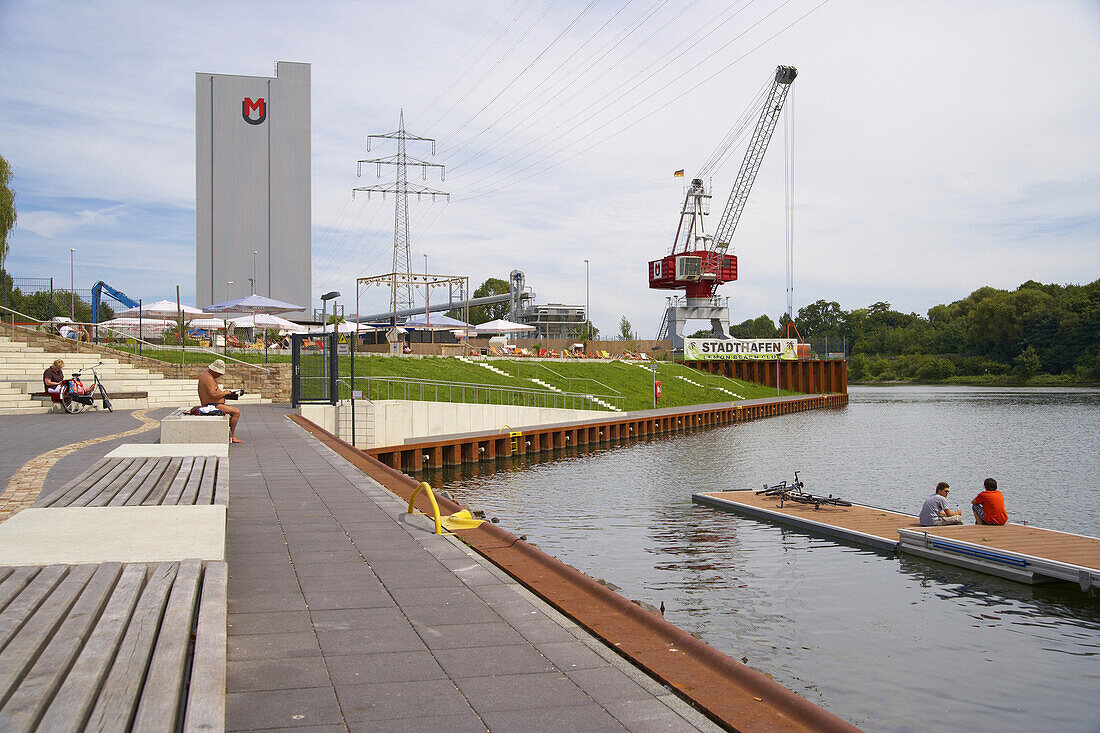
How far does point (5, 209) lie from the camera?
39531 mm

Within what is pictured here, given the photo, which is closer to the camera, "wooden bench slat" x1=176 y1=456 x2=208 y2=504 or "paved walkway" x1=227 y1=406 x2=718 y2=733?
"paved walkway" x1=227 y1=406 x2=718 y2=733

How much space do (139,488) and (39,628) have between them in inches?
147

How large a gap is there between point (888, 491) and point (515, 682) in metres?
20.8

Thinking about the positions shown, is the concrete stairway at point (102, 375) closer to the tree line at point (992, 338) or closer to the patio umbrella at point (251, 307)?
the patio umbrella at point (251, 307)

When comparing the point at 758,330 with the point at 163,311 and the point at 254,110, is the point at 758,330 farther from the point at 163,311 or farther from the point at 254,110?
the point at 163,311

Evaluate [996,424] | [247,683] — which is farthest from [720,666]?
[996,424]

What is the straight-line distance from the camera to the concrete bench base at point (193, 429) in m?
11.5

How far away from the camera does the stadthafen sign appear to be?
72.4 meters

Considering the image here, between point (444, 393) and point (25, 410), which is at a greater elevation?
point (444, 393)

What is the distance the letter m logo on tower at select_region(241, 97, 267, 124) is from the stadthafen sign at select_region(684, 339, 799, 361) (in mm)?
41594

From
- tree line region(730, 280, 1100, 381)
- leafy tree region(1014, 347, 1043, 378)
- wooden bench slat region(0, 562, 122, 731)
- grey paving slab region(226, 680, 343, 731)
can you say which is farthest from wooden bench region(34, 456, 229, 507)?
leafy tree region(1014, 347, 1043, 378)

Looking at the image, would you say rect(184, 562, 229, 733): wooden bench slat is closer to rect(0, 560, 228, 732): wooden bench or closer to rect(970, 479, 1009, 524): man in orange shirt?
rect(0, 560, 228, 732): wooden bench

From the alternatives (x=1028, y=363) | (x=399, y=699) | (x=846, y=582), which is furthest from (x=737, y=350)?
(x=399, y=699)

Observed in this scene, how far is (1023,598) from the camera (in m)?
11.5
